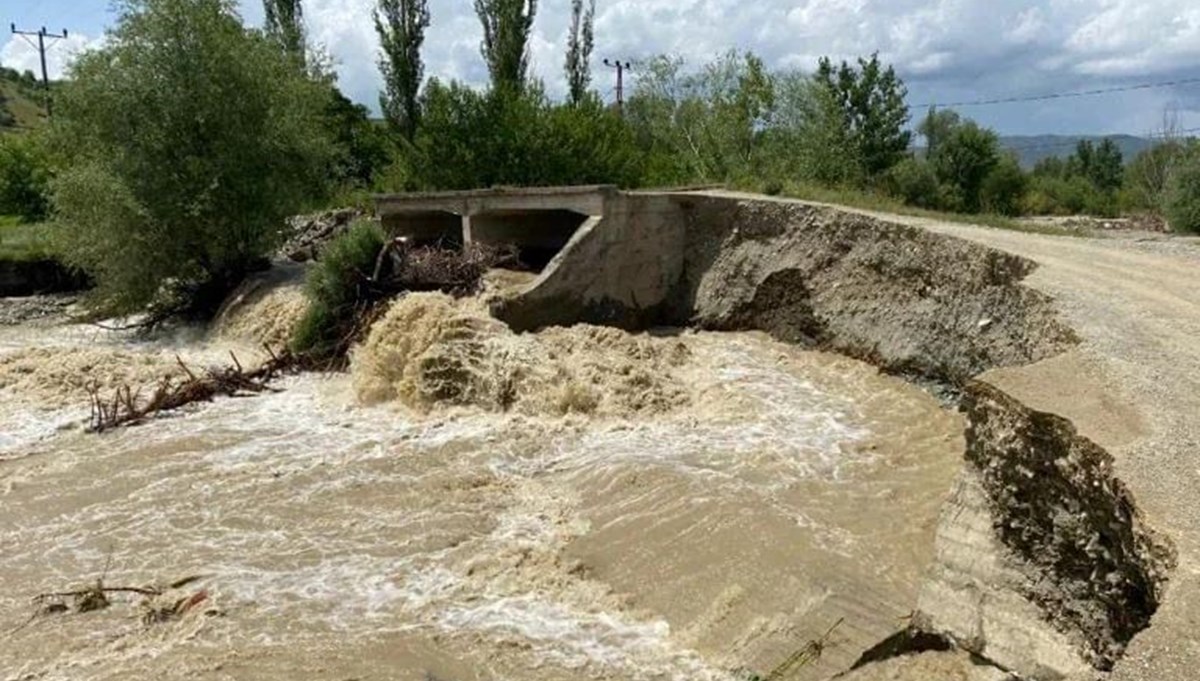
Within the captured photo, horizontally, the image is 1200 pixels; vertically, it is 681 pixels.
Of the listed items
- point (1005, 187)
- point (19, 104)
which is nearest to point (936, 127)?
point (1005, 187)

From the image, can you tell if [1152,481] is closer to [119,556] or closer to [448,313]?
[119,556]

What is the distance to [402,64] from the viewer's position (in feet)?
91.6

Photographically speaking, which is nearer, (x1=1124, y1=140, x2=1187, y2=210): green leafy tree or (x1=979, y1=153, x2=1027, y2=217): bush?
(x1=1124, y1=140, x2=1187, y2=210): green leafy tree

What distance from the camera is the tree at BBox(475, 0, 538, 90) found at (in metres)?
28.5

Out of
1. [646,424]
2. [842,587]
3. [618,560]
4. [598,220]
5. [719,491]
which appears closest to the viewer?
[842,587]

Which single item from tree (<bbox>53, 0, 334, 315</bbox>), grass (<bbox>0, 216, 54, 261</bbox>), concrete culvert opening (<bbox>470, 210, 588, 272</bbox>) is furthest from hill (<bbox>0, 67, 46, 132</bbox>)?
concrete culvert opening (<bbox>470, 210, 588, 272</bbox>)

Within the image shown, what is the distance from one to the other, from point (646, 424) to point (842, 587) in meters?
4.37

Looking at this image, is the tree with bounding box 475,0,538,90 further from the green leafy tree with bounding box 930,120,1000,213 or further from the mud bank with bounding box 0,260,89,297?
the green leafy tree with bounding box 930,120,1000,213

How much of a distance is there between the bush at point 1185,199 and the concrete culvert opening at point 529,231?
1316 centimetres

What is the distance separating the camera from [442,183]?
952 inches

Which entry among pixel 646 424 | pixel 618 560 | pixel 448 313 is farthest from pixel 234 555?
pixel 448 313

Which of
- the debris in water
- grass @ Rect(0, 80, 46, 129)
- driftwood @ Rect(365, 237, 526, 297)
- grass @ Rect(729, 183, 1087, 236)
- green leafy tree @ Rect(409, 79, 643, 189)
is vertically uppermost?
grass @ Rect(0, 80, 46, 129)

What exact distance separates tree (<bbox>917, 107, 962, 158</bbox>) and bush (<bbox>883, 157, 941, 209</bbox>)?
4.77 meters

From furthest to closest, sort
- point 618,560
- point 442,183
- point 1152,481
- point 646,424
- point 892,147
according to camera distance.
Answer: point 892,147, point 442,183, point 646,424, point 618,560, point 1152,481
